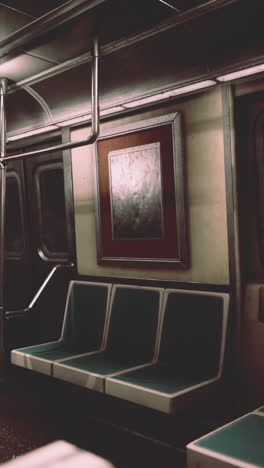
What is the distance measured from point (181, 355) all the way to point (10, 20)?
2.40m

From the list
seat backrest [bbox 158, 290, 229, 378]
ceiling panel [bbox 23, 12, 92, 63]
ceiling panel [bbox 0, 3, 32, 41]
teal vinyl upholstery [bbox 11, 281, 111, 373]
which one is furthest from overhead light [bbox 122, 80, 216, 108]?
teal vinyl upholstery [bbox 11, 281, 111, 373]

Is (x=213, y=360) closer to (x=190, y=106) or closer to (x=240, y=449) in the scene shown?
(x=240, y=449)

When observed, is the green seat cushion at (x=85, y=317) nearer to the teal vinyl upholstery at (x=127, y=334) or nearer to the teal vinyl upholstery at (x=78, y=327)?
the teal vinyl upholstery at (x=78, y=327)

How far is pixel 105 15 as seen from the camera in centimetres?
247

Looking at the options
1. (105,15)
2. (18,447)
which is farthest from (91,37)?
(18,447)

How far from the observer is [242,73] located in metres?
2.89

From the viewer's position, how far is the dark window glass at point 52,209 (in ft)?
15.9

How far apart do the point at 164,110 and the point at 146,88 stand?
343 mm

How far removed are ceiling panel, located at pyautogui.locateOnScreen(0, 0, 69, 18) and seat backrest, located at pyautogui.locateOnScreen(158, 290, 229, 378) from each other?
79.7 inches

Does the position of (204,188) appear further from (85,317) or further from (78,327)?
(78,327)

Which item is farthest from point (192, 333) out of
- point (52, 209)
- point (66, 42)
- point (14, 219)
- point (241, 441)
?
point (14, 219)

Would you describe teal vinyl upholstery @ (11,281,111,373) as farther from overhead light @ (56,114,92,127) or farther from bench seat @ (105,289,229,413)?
overhead light @ (56,114,92,127)

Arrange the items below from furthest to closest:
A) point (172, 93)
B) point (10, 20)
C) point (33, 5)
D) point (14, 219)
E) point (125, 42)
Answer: point (14, 219) → point (172, 93) → point (125, 42) → point (10, 20) → point (33, 5)

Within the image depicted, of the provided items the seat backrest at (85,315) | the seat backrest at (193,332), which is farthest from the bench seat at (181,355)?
the seat backrest at (85,315)
